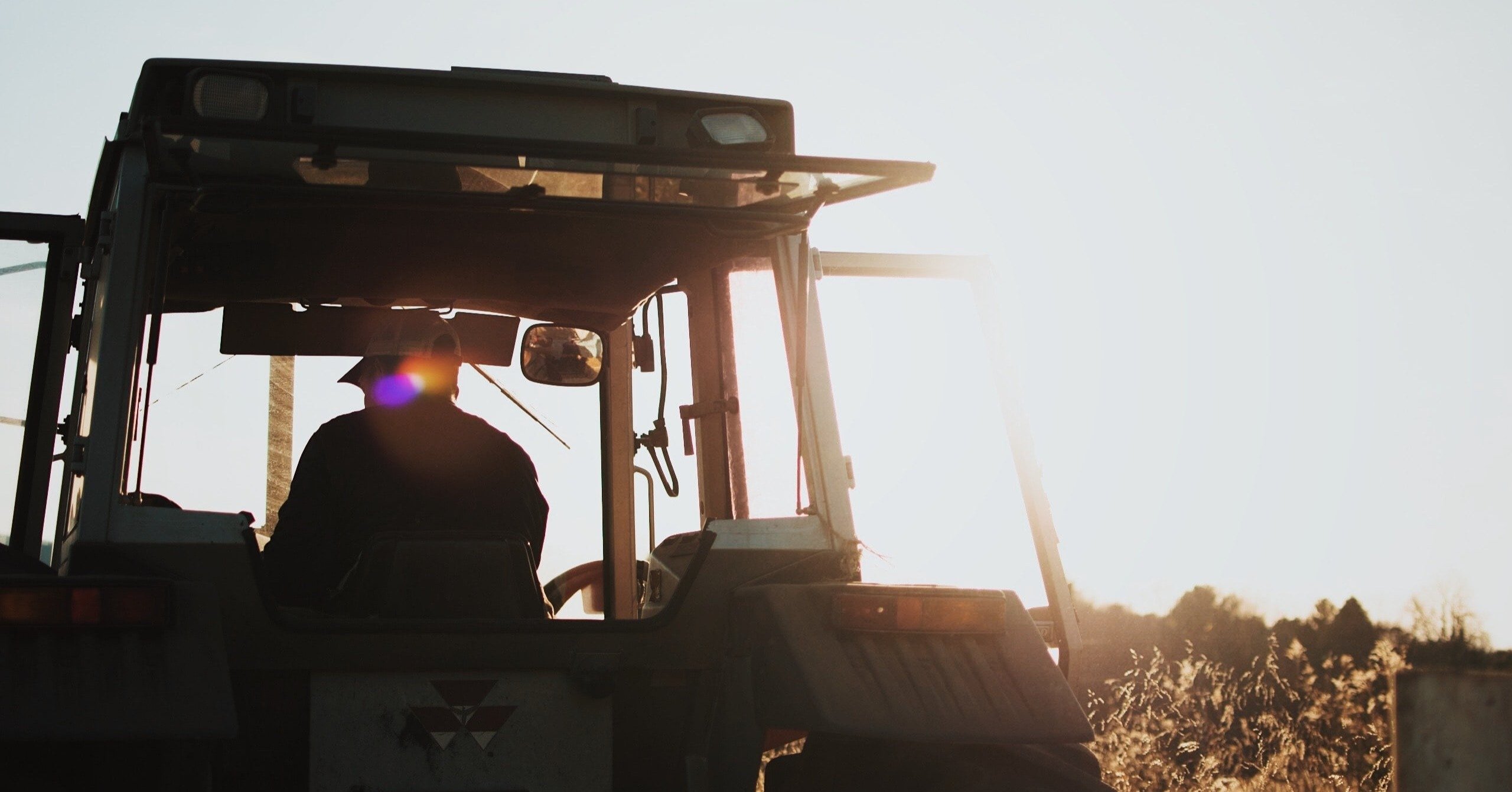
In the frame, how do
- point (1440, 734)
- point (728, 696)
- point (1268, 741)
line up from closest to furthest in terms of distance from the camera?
point (1440, 734), point (728, 696), point (1268, 741)

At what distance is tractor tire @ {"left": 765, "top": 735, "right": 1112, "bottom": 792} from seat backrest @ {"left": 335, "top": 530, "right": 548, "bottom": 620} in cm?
72

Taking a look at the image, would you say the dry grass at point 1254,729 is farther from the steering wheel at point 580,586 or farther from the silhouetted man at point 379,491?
the silhouetted man at point 379,491

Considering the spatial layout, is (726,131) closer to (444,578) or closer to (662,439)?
(444,578)

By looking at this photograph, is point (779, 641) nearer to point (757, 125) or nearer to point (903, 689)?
point (903, 689)

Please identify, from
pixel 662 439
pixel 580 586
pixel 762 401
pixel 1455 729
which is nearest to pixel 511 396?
pixel 662 439

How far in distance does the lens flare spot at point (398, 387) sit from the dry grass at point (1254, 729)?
5700 millimetres

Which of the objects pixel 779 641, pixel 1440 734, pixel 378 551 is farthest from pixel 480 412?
pixel 1440 734

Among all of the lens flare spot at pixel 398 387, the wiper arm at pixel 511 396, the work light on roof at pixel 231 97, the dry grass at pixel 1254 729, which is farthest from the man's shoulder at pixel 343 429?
the dry grass at pixel 1254 729

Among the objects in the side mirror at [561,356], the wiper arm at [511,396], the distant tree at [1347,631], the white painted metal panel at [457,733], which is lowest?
the white painted metal panel at [457,733]

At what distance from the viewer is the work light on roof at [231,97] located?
3.23 meters

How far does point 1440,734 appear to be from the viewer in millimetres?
1713

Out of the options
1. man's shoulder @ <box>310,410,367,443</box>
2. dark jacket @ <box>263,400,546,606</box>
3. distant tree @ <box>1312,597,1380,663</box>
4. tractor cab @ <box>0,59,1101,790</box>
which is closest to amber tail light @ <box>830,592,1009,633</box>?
tractor cab @ <box>0,59,1101,790</box>

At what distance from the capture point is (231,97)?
10.7ft

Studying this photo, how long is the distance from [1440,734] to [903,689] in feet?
4.55
